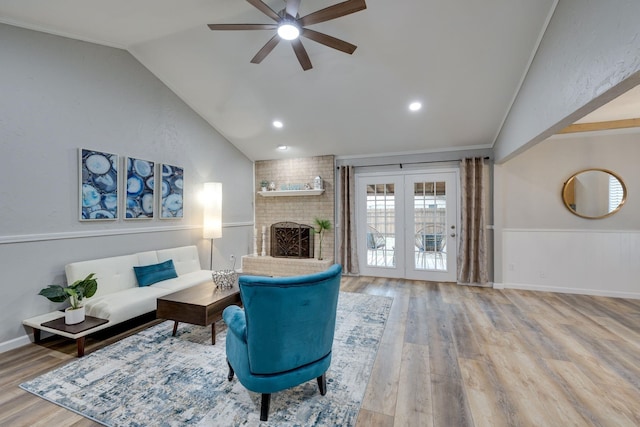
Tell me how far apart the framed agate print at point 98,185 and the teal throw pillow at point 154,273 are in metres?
0.74

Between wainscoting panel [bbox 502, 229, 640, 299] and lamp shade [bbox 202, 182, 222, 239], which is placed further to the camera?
lamp shade [bbox 202, 182, 222, 239]

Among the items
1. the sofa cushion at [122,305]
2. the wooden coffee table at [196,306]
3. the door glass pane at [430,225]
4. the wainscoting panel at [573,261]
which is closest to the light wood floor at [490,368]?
the sofa cushion at [122,305]

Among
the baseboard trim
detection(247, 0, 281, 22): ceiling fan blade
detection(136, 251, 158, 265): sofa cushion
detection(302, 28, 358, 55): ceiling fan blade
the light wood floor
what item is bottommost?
the light wood floor

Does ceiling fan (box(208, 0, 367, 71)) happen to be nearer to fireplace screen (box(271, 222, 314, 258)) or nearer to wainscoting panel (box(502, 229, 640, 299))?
fireplace screen (box(271, 222, 314, 258))

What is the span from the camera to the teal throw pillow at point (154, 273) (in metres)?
3.43

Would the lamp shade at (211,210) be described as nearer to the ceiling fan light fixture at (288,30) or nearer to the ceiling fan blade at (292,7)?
the ceiling fan light fixture at (288,30)

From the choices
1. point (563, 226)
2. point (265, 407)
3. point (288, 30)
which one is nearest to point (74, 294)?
point (265, 407)

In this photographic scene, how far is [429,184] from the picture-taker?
506cm

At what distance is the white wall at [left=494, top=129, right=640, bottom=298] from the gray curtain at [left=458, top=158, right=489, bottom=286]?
0.68 ft

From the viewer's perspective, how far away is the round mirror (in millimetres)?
4055

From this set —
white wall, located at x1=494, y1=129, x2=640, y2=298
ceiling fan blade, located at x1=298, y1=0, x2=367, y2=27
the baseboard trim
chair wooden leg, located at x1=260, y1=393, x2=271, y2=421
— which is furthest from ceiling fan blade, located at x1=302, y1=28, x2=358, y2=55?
the baseboard trim

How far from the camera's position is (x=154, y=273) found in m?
3.54

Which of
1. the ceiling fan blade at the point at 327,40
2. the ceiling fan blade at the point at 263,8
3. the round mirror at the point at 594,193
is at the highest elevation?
the ceiling fan blade at the point at 263,8

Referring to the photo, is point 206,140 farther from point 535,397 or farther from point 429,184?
point 535,397
